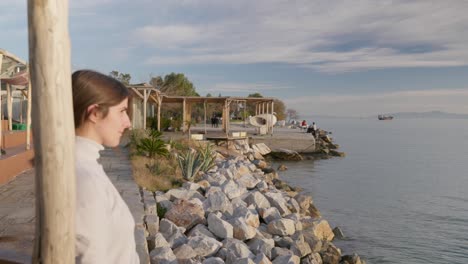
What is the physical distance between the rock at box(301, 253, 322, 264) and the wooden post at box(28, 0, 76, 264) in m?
6.41

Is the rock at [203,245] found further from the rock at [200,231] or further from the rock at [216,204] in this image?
the rock at [216,204]

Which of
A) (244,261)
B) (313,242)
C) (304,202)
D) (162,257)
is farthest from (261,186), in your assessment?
(162,257)

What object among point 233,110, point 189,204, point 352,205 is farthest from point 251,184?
point 233,110

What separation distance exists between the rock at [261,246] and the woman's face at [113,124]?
18.6 ft

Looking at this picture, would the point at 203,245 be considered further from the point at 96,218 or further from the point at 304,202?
the point at 304,202

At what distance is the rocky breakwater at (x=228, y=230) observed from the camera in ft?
20.8

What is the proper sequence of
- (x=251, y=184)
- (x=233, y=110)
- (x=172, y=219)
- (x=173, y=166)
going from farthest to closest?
(x=233, y=110) → (x=251, y=184) → (x=173, y=166) → (x=172, y=219)

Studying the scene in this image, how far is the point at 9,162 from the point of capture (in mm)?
8602

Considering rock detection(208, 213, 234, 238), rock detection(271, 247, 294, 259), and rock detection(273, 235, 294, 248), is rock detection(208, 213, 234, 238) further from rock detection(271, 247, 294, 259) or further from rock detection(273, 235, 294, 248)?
rock detection(273, 235, 294, 248)

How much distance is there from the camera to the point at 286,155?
89.7 feet

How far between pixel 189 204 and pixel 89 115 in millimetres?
6120

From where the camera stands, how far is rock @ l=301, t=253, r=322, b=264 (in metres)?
7.57

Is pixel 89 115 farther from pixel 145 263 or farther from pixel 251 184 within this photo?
pixel 251 184

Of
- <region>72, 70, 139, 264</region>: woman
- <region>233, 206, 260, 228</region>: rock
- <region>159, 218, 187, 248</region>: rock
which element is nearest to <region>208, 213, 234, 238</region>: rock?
<region>159, 218, 187, 248</region>: rock
